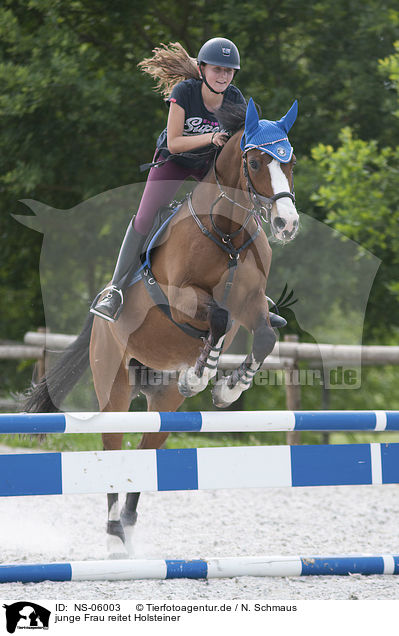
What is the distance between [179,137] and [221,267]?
65cm

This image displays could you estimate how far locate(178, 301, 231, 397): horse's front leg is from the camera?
3447 mm

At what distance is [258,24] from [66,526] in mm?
6594

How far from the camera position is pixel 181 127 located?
358 cm

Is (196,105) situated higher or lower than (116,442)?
higher

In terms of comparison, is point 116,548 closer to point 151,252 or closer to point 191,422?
point 191,422

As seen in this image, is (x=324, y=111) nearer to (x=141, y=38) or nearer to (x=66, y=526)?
(x=141, y=38)

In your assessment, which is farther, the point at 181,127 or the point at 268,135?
the point at 181,127

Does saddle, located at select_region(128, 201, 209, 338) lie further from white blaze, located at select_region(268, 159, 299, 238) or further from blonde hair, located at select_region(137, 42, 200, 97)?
white blaze, located at select_region(268, 159, 299, 238)

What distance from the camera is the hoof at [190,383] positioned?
355 centimetres

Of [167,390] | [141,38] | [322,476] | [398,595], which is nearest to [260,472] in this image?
[322,476]

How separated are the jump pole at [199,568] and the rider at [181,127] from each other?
4.18ft

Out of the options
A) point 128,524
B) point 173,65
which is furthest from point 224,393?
point 173,65

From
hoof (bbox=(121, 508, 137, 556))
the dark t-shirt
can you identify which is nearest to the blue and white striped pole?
hoof (bbox=(121, 508, 137, 556))

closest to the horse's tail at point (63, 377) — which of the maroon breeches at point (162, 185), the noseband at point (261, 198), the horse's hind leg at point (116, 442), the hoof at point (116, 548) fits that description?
the horse's hind leg at point (116, 442)
